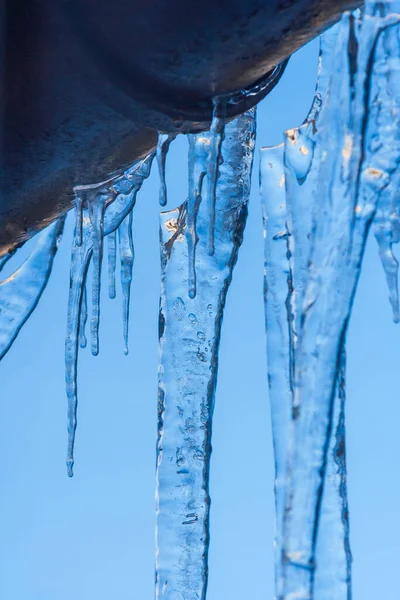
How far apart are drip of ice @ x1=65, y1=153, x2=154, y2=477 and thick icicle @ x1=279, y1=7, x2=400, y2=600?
477 mm

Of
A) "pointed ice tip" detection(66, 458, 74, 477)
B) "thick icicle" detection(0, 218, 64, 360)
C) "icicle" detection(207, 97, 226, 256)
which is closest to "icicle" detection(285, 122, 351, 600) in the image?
"icicle" detection(207, 97, 226, 256)

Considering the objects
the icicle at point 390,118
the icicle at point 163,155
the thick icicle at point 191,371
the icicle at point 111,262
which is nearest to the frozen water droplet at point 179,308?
the thick icicle at point 191,371

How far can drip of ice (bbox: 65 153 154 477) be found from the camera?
1681mm

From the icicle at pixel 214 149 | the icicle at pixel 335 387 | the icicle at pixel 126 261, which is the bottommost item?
the icicle at pixel 335 387

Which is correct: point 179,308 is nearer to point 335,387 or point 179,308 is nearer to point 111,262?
point 111,262

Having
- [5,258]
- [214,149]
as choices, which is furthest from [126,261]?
[214,149]

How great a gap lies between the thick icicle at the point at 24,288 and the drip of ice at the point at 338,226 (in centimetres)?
85

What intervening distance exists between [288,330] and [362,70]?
396mm

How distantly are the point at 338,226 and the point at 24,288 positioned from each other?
3.13ft

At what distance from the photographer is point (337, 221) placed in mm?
1131

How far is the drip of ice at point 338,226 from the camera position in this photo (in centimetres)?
108

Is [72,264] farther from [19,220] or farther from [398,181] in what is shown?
[398,181]

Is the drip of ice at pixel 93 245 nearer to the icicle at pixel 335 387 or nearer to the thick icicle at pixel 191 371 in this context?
the thick icicle at pixel 191 371

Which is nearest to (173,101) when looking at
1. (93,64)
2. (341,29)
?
(93,64)
